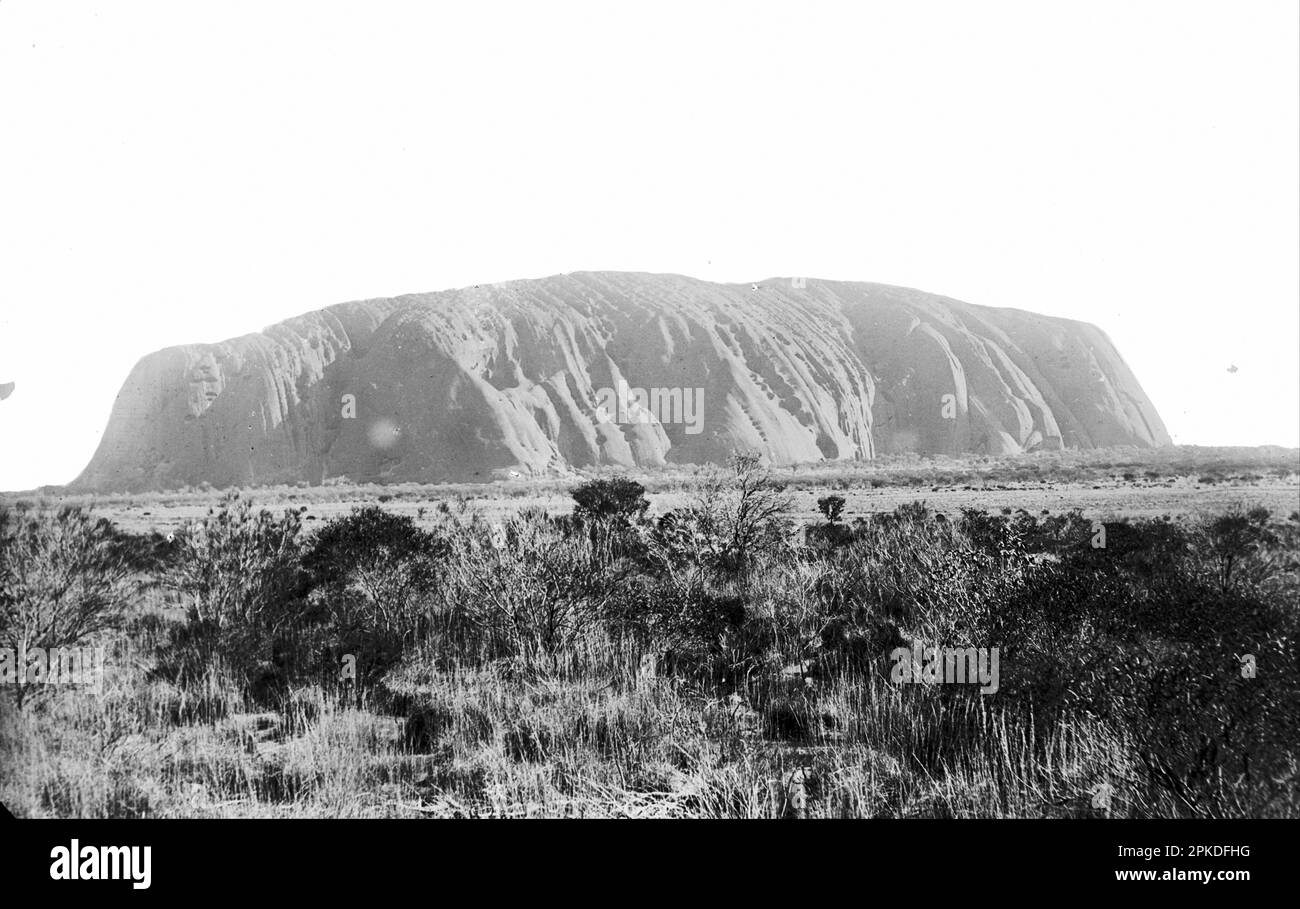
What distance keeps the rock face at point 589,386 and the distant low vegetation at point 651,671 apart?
17604 millimetres

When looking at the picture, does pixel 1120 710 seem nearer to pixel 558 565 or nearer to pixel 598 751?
pixel 598 751

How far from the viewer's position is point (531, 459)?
32469 mm

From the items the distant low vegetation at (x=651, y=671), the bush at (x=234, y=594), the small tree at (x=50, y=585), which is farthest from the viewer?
the bush at (x=234, y=594)

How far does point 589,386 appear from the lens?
33.8 m

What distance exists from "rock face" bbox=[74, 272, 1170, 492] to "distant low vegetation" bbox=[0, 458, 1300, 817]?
17.6 m

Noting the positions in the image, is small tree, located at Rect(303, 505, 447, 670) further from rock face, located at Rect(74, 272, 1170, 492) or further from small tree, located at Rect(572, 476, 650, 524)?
rock face, located at Rect(74, 272, 1170, 492)

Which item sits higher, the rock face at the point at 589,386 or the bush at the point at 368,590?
the rock face at the point at 589,386

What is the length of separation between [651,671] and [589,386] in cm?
2891

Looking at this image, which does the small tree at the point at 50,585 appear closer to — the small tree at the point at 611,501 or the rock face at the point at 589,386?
the small tree at the point at 611,501

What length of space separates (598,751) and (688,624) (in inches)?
61.5

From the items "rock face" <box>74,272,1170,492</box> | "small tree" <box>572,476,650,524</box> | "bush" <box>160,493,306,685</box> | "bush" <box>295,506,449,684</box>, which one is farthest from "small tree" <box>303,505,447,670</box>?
"rock face" <box>74,272,1170,492</box>

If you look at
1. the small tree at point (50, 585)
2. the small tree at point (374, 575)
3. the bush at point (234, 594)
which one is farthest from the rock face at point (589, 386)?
the small tree at point (50, 585)

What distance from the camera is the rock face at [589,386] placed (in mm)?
29422

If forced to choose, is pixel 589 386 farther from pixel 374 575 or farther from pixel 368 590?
pixel 368 590
